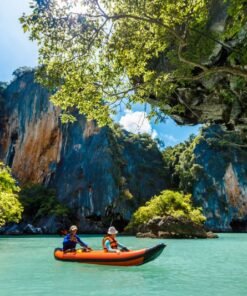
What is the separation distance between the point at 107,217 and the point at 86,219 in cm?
285

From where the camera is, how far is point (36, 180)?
6594cm

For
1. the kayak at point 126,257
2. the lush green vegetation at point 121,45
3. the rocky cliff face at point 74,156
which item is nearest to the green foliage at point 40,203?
the rocky cliff face at point 74,156

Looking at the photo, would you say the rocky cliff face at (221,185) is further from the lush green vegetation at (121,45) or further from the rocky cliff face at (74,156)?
the lush green vegetation at (121,45)

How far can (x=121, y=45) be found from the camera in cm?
963

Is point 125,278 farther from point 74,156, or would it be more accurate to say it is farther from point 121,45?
point 74,156

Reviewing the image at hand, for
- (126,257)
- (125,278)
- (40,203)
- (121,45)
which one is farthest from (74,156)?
(121,45)

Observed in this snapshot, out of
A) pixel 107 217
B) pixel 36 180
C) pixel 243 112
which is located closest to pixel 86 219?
pixel 107 217

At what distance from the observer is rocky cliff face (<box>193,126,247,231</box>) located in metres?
60.6

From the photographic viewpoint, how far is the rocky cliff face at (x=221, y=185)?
60.6m

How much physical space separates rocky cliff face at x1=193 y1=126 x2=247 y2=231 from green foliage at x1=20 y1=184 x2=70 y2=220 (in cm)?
2118

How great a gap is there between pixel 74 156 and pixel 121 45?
52.3 meters

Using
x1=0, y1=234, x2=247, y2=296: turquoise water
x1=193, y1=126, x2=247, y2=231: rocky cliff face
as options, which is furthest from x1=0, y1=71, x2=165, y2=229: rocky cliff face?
x1=0, y1=234, x2=247, y2=296: turquoise water

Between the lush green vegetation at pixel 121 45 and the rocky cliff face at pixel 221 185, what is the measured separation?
5106 centimetres

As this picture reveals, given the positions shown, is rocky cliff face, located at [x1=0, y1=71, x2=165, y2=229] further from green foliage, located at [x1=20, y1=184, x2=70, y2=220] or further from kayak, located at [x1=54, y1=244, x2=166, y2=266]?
kayak, located at [x1=54, y1=244, x2=166, y2=266]
